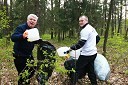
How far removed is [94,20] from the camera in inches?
1310

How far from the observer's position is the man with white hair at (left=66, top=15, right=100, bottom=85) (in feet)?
24.1

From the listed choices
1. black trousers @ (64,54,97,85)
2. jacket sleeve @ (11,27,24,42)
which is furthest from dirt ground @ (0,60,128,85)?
jacket sleeve @ (11,27,24,42)

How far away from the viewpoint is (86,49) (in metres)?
7.62

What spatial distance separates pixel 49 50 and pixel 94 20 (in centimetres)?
2703

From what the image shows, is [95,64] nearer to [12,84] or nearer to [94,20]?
[12,84]

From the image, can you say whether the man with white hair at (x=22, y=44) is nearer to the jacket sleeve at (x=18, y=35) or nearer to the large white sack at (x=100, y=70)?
the jacket sleeve at (x=18, y=35)

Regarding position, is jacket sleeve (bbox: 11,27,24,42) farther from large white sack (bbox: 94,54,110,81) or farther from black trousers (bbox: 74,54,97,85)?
large white sack (bbox: 94,54,110,81)

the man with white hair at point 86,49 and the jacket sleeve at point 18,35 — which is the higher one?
the jacket sleeve at point 18,35

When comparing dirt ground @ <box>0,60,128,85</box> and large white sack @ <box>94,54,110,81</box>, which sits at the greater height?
large white sack @ <box>94,54,110,81</box>

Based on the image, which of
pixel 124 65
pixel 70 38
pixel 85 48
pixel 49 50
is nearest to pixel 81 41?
pixel 85 48

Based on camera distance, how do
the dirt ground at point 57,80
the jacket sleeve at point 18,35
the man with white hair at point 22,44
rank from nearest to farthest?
1. the jacket sleeve at point 18,35
2. the man with white hair at point 22,44
3. the dirt ground at point 57,80

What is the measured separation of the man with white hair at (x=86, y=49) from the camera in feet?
24.1

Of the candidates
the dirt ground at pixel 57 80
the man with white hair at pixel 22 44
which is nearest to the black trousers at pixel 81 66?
the dirt ground at pixel 57 80

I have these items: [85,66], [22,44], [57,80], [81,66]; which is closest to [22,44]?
[22,44]
